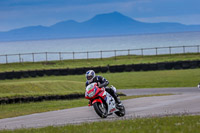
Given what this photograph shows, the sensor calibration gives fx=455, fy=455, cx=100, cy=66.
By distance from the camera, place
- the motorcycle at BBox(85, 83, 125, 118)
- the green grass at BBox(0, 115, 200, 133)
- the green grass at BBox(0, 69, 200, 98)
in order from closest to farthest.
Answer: the green grass at BBox(0, 115, 200, 133), the motorcycle at BBox(85, 83, 125, 118), the green grass at BBox(0, 69, 200, 98)

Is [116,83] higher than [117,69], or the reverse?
[117,69]

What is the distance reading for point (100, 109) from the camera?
14.4 m

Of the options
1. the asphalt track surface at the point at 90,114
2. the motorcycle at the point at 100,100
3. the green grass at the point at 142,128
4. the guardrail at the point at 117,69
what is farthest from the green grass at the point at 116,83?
the green grass at the point at 142,128

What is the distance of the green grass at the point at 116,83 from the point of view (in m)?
27.9

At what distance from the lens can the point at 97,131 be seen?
10477mm

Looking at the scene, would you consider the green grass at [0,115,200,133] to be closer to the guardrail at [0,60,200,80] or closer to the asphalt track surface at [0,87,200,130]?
the asphalt track surface at [0,87,200,130]

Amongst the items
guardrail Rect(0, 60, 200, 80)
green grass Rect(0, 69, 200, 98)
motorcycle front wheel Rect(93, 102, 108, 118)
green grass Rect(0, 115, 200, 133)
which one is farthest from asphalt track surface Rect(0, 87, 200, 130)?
guardrail Rect(0, 60, 200, 80)

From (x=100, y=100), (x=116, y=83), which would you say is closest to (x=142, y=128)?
(x=100, y=100)

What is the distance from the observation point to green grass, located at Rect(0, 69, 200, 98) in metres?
27.9

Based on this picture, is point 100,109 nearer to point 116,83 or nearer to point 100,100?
point 100,100

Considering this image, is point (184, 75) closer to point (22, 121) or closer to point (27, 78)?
Answer: point (27, 78)

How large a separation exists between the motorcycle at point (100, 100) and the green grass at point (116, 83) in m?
11.2

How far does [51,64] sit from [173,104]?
4144 centimetres

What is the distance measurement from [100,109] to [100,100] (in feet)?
1.22
